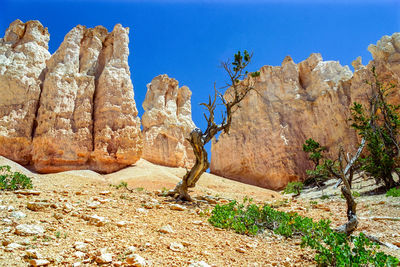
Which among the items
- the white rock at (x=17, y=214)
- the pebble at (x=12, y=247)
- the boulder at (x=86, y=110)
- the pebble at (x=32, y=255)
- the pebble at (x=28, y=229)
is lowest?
the pebble at (x=32, y=255)

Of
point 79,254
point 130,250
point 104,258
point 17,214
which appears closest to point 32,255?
point 79,254

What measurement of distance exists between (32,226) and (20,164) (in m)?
17.9

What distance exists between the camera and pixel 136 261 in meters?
3.41

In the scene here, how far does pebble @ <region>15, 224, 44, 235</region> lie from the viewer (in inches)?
158

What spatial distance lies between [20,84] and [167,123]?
677 inches

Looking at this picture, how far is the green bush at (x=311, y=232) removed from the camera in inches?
140

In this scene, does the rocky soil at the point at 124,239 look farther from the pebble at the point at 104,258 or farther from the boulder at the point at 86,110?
the boulder at the point at 86,110

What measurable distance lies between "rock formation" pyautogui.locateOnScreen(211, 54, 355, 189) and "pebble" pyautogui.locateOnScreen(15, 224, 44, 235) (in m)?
25.3

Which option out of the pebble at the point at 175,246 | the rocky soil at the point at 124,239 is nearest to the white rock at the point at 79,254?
the rocky soil at the point at 124,239

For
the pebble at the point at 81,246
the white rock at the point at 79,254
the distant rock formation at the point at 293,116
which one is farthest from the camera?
the distant rock formation at the point at 293,116

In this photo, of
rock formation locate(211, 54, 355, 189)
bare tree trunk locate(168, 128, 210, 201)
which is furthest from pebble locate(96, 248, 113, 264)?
rock formation locate(211, 54, 355, 189)

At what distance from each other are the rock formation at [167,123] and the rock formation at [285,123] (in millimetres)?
Result: 5423

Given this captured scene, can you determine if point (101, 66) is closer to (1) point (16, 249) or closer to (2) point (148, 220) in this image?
(2) point (148, 220)

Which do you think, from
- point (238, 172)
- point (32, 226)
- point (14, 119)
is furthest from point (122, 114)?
point (32, 226)
